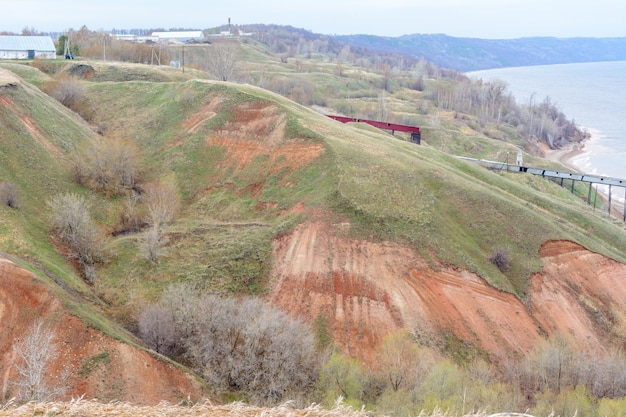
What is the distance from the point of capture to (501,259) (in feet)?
121

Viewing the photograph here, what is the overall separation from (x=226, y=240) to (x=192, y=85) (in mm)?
28549

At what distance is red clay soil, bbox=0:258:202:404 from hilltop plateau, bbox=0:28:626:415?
65 millimetres

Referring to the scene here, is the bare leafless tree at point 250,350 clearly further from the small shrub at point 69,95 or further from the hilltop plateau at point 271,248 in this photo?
the small shrub at point 69,95

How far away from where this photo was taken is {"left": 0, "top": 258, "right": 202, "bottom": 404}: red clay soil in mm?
24047

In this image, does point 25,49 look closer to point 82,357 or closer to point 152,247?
point 152,247

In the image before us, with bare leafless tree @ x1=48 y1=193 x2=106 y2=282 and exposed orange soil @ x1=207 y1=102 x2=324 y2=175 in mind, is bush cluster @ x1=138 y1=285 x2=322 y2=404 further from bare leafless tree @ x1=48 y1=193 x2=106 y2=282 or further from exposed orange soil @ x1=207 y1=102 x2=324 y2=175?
exposed orange soil @ x1=207 y1=102 x2=324 y2=175

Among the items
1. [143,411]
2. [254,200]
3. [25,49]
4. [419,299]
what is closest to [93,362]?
[143,411]

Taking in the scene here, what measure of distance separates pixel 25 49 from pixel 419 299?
7893 centimetres

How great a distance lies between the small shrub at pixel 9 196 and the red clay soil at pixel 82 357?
456 inches

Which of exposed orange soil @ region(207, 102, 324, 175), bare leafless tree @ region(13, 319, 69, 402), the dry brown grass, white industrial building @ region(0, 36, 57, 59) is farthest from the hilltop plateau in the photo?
white industrial building @ region(0, 36, 57, 59)

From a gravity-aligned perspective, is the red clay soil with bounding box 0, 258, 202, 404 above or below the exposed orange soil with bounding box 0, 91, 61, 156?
below

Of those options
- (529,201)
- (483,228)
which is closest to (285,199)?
(483,228)

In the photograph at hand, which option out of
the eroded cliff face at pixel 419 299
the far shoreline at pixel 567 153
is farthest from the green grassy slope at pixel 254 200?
the far shoreline at pixel 567 153

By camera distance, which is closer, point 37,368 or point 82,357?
point 37,368
